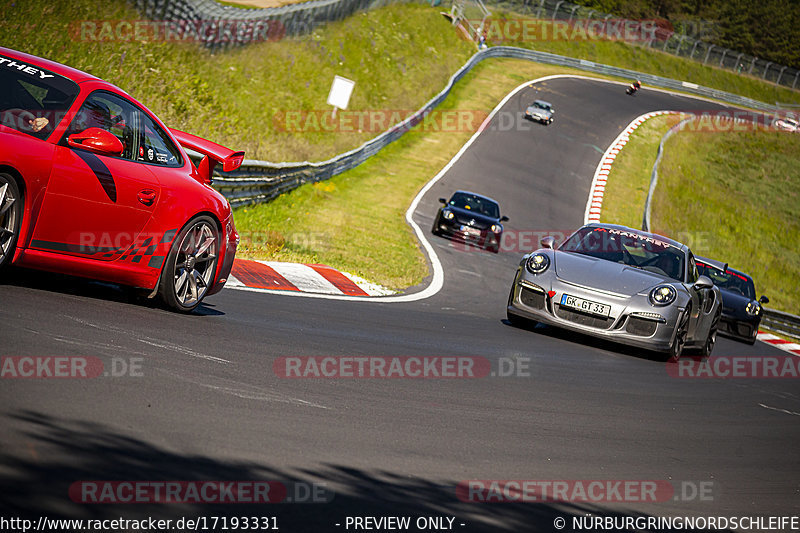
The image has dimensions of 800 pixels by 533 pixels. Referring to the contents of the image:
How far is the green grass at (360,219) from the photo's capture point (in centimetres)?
1357

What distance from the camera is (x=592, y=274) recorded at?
10750 mm

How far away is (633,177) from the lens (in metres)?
36.9

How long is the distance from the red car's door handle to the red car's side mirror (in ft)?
2.09

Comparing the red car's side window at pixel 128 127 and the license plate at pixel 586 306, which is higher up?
the red car's side window at pixel 128 127

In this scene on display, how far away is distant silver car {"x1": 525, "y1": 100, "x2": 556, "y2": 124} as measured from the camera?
4294 cm

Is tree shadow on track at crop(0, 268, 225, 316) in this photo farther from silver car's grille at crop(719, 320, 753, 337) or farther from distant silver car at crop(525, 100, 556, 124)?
distant silver car at crop(525, 100, 556, 124)

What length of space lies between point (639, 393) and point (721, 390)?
1.96 metres

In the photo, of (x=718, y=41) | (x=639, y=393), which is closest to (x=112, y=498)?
(x=639, y=393)

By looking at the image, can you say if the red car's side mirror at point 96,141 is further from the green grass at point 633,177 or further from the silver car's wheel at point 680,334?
the green grass at point 633,177

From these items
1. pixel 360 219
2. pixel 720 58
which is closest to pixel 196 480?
pixel 360 219

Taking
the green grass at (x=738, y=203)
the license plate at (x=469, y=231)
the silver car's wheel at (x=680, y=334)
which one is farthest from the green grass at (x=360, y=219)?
the green grass at (x=738, y=203)

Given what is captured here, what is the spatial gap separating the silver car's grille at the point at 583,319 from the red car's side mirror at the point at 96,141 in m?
6.10

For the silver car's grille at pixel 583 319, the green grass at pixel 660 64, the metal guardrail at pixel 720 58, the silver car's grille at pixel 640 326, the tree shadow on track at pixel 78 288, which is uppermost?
the metal guardrail at pixel 720 58

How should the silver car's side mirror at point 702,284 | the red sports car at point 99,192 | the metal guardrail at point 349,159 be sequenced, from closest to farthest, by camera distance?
1. the red sports car at point 99,192
2. the silver car's side mirror at point 702,284
3. the metal guardrail at point 349,159
